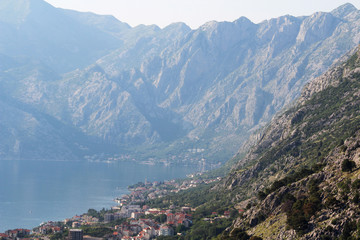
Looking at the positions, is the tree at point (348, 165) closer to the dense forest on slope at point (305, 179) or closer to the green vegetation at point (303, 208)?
the dense forest on slope at point (305, 179)

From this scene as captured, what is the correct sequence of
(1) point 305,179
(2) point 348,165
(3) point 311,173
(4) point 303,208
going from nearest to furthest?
(4) point 303,208 → (2) point 348,165 → (1) point 305,179 → (3) point 311,173

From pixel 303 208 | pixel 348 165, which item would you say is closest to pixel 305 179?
pixel 348 165

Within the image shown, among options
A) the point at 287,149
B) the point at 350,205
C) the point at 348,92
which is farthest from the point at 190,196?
the point at 350,205

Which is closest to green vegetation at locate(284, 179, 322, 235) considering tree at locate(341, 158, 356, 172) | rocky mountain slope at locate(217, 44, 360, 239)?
rocky mountain slope at locate(217, 44, 360, 239)

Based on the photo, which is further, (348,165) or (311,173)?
(311,173)

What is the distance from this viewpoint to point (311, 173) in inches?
3526

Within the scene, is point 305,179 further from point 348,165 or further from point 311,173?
point 348,165

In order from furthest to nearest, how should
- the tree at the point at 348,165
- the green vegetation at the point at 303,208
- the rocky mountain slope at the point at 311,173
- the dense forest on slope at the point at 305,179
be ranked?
the tree at the point at 348,165 → the green vegetation at the point at 303,208 → the dense forest on slope at the point at 305,179 → the rocky mountain slope at the point at 311,173

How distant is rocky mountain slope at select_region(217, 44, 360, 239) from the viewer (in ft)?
222

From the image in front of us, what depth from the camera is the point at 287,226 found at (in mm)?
71188

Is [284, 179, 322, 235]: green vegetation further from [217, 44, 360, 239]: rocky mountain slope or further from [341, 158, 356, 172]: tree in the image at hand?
[341, 158, 356, 172]: tree

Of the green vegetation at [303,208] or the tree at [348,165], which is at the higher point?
the tree at [348,165]

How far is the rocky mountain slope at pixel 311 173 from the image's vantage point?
6769 cm

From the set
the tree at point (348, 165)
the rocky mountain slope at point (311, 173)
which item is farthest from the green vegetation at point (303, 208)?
the tree at point (348, 165)
